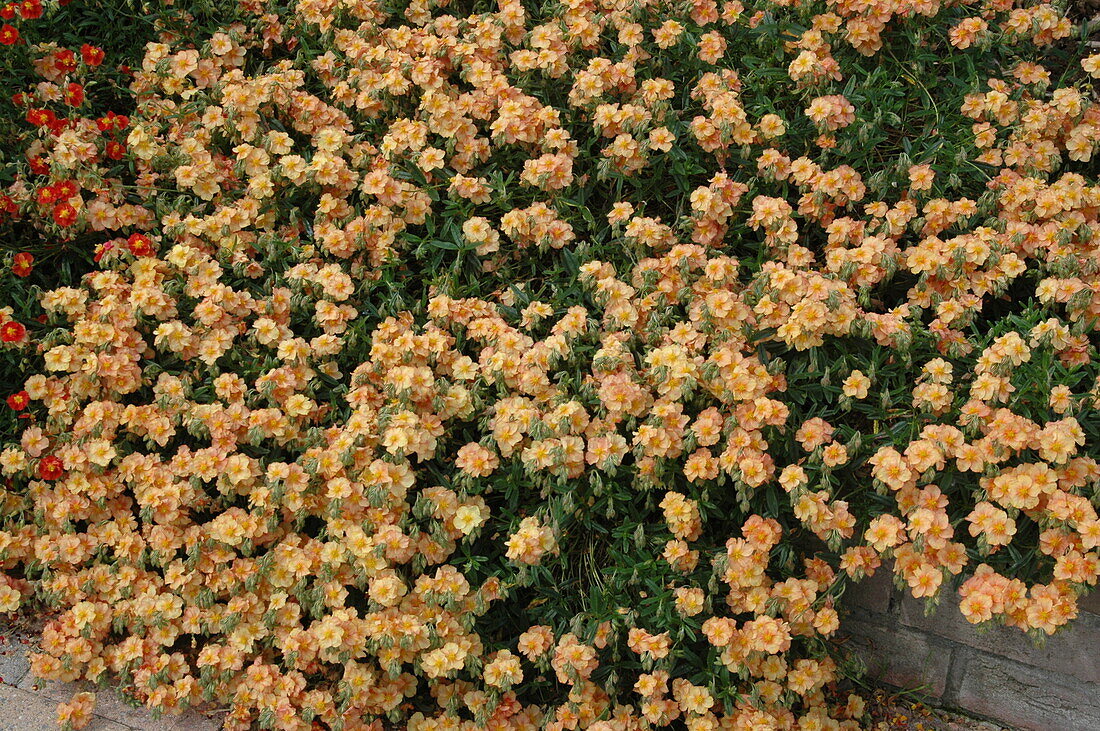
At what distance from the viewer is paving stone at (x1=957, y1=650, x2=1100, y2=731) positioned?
262cm

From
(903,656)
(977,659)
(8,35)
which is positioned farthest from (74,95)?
(977,659)

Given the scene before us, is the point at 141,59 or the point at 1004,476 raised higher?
the point at 141,59

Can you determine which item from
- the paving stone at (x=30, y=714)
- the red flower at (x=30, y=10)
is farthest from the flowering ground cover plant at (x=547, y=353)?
the paving stone at (x=30, y=714)

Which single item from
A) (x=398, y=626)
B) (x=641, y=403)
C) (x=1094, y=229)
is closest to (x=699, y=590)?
(x=641, y=403)

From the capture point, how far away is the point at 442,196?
3.23m

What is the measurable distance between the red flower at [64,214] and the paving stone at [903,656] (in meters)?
2.63

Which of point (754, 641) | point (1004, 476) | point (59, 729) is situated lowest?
point (59, 729)

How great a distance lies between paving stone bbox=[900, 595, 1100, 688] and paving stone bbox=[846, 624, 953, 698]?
1.9 inches

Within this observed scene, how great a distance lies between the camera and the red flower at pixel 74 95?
10.9 feet

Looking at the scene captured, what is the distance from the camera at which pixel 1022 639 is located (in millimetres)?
2627

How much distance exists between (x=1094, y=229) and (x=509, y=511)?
1.75m

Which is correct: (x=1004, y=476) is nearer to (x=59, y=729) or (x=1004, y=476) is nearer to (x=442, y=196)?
(x=442, y=196)

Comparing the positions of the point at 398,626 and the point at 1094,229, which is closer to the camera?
the point at 398,626

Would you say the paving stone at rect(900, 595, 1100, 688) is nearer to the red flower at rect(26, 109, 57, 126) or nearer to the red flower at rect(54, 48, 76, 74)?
the red flower at rect(26, 109, 57, 126)
